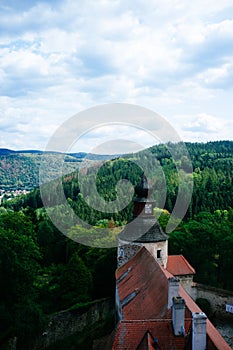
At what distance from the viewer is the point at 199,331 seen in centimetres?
1322

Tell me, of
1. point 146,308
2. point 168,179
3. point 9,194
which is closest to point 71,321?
point 146,308

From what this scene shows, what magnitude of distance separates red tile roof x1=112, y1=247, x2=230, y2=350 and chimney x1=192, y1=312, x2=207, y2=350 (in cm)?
29

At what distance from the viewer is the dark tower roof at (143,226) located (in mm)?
25688

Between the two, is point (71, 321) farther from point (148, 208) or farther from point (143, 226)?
point (148, 208)

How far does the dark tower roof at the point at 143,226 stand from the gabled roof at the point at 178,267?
315 cm

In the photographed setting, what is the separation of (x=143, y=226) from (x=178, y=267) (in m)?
4.91

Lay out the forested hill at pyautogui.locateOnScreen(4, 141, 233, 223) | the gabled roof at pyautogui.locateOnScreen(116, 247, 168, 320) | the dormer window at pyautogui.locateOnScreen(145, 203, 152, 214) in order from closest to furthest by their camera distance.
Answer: the gabled roof at pyautogui.locateOnScreen(116, 247, 168, 320) < the dormer window at pyautogui.locateOnScreen(145, 203, 152, 214) < the forested hill at pyautogui.locateOnScreen(4, 141, 233, 223)

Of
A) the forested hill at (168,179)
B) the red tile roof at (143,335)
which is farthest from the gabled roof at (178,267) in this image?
the forested hill at (168,179)

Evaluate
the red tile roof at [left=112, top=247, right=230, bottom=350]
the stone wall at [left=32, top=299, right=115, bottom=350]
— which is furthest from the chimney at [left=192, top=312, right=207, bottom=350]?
the stone wall at [left=32, top=299, right=115, bottom=350]

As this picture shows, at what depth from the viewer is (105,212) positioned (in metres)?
74.2

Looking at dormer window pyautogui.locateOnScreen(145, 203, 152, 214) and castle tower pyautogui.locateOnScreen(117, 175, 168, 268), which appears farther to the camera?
dormer window pyautogui.locateOnScreen(145, 203, 152, 214)

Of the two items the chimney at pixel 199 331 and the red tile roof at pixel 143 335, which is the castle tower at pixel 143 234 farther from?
the chimney at pixel 199 331

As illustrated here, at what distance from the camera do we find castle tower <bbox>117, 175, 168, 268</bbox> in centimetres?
2567

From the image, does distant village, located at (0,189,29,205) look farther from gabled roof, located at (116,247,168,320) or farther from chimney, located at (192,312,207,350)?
chimney, located at (192,312,207,350)
